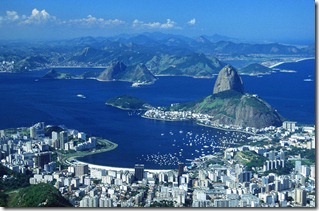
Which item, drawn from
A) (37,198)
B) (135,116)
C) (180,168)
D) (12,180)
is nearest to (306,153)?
(180,168)

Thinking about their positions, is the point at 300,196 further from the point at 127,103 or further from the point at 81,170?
the point at 127,103

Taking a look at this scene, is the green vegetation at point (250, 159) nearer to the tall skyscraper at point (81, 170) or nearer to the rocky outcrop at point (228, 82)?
the tall skyscraper at point (81, 170)

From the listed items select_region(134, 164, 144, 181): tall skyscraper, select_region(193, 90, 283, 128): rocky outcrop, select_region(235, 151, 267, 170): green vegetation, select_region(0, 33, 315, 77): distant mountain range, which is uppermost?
select_region(0, 33, 315, 77): distant mountain range

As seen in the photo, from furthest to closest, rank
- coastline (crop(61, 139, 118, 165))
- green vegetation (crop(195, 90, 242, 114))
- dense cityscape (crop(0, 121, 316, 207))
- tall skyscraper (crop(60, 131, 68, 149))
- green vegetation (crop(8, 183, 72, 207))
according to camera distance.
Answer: green vegetation (crop(195, 90, 242, 114)) → tall skyscraper (crop(60, 131, 68, 149)) → coastline (crop(61, 139, 118, 165)) → dense cityscape (crop(0, 121, 316, 207)) → green vegetation (crop(8, 183, 72, 207))

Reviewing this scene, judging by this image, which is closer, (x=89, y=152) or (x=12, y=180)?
(x=12, y=180)

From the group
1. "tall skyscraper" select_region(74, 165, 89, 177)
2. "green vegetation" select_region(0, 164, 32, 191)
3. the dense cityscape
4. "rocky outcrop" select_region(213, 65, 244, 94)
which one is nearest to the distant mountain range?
"rocky outcrop" select_region(213, 65, 244, 94)

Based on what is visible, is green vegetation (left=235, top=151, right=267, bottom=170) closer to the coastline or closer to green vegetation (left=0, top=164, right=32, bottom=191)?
the coastline

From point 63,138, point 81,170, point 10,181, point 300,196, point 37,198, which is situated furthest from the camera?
point 63,138

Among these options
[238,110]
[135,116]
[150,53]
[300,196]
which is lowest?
[300,196]
